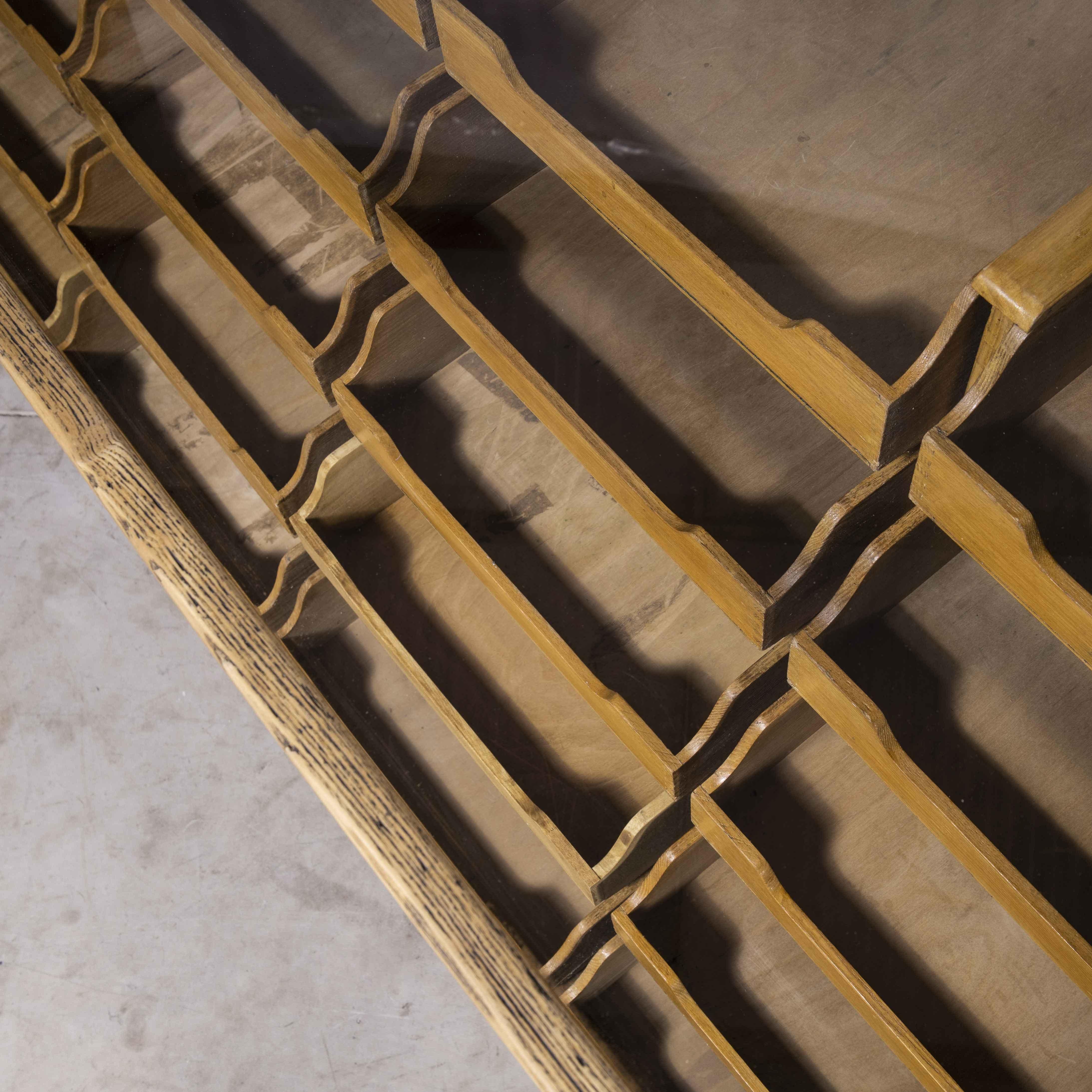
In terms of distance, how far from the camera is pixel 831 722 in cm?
112

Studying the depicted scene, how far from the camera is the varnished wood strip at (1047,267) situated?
0.70 metres

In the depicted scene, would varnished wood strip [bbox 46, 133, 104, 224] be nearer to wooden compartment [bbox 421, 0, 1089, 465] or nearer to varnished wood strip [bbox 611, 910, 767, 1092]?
wooden compartment [bbox 421, 0, 1089, 465]

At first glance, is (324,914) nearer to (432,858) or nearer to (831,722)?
(432,858)

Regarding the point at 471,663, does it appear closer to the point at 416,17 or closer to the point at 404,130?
the point at 404,130

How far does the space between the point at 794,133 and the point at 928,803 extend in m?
0.66

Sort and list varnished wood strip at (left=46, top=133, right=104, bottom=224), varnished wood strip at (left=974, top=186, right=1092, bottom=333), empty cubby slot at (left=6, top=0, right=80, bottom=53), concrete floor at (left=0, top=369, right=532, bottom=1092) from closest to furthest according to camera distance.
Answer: varnished wood strip at (left=974, top=186, right=1092, bottom=333)
varnished wood strip at (left=46, top=133, right=104, bottom=224)
empty cubby slot at (left=6, top=0, right=80, bottom=53)
concrete floor at (left=0, top=369, right=532, bottom=1092)

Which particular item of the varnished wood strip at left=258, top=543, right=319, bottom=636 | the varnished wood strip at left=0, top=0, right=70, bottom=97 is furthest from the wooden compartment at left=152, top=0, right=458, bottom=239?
the varnished wood strip at left=258, top=543, right=319, bottom=636

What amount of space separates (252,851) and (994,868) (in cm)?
161

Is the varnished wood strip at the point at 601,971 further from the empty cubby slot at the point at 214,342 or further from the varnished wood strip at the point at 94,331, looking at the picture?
the varnished wood strip at the point at 94,331

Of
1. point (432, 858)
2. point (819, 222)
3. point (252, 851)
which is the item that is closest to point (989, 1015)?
point (432, 858)

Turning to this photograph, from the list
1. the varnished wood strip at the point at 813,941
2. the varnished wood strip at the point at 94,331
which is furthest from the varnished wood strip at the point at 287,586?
the varnished wood strip at the point at 813,941

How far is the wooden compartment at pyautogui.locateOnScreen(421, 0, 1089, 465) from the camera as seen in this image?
1010 millimetres

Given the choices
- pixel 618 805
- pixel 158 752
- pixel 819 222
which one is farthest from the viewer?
pixel 158 752

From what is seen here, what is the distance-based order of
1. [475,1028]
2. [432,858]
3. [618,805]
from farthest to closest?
[475,1028] < [432,858] < [618,805]
